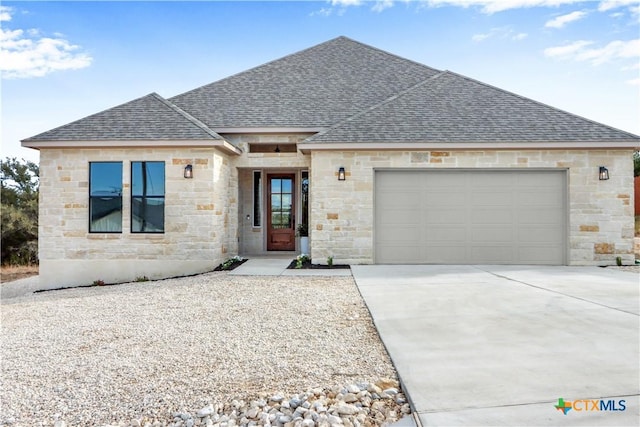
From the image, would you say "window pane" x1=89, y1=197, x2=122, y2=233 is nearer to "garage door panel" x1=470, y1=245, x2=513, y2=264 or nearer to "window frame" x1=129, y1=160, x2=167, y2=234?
"window frame" x1=129, y1=160, x2=167, y2=234

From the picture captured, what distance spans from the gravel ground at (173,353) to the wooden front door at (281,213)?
560cm

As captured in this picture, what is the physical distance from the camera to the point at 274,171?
12445mm

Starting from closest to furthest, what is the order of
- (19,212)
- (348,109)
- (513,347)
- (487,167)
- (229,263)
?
(513,347) < (487,167) < (229,263) < (348,109) < (19,212)

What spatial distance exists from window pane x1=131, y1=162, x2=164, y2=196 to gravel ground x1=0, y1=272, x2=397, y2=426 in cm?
348

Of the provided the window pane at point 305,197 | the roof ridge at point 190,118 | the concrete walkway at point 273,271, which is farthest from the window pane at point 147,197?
the window pane at point 305,197

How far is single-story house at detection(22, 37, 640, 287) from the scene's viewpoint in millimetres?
9656

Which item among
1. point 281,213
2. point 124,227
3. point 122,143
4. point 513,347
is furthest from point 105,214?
point 513,347

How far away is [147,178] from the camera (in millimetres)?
9758

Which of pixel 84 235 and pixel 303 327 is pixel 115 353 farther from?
pixel 84 235

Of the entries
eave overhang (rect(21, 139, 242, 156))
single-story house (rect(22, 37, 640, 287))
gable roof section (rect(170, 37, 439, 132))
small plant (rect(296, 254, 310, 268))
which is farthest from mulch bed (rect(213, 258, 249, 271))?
gable roof section (rect(170, 37, 439, 132))

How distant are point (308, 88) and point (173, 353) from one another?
1078cm

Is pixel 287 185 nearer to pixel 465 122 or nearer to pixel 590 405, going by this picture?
pixel 465 122

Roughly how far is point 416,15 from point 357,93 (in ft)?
9.42

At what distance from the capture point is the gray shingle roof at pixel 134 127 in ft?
31.3
